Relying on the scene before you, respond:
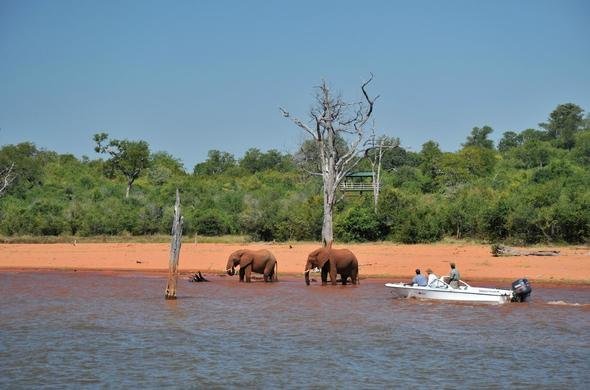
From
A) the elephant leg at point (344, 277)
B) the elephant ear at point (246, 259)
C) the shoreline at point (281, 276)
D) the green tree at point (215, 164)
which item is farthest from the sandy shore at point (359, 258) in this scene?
the green tree at point (215, 164)

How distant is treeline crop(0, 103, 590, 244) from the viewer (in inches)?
1672

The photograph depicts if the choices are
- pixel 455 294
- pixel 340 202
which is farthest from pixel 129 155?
pixel 455 294

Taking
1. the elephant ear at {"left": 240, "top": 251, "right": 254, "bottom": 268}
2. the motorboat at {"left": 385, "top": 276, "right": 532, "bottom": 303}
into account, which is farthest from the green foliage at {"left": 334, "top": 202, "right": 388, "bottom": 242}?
the motorboat at {"left": 385, "top": 276, "right": 532, "bottom": 303}

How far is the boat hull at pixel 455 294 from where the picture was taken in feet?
79.5

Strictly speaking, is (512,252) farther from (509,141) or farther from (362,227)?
(509,141)

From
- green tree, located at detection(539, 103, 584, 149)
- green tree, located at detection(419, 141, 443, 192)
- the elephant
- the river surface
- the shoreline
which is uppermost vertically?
green tree, located at detection(539, 103, 584, 149)

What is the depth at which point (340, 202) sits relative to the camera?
5578 centimetres

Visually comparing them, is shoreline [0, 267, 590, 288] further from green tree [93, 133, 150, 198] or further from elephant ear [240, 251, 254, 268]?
green tree [93, 133, 150, 198]

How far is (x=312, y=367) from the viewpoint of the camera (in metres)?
16.1

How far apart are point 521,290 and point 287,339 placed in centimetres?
836

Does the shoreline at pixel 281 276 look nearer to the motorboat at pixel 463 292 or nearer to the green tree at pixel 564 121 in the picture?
the motorboat at pixel 463 292

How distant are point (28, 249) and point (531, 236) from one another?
1016 inches

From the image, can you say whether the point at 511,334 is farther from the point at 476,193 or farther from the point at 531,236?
the point at 476,193

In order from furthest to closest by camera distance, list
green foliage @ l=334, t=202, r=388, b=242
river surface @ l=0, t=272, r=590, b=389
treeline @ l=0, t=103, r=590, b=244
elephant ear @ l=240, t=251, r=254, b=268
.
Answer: green foliage @ l=334, t=202, r=388, b=242, treeline @ l=0, t=103, r=590, b=244, elephant ear @ l=240, t=251, r=254, b=268, river surface @ l=0, t=272, r=590, b=389
